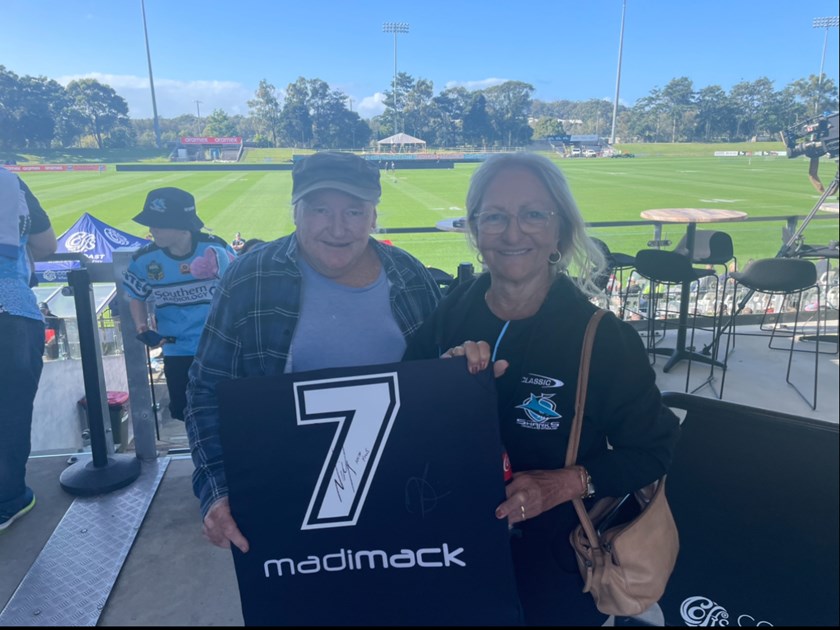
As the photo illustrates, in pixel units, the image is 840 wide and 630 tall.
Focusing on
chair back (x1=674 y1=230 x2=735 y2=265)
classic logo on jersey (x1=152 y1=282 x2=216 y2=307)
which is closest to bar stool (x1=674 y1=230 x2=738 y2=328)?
chair back (x1=674 y1=230 x2=735 y2=265)

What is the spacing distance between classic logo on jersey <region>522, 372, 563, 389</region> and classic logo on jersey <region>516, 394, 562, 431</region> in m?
0.02

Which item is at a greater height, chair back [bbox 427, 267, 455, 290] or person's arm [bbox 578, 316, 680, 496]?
person's arm [bbox 578, 316, 680, 496]

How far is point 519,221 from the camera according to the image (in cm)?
151

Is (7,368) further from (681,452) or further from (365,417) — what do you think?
(681,452)

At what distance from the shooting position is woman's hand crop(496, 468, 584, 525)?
1272 millimetres

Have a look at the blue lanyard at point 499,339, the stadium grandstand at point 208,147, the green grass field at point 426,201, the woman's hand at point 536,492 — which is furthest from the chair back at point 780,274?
the green grass field at point 426,201

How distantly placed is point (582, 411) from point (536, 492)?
217mm

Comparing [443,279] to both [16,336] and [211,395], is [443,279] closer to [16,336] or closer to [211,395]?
[16,336]

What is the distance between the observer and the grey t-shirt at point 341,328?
1.65 metres

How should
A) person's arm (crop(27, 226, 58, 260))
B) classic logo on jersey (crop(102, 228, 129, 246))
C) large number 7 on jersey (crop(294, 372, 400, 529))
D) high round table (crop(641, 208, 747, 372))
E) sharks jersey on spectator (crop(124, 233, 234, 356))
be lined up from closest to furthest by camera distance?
1. large number 7 on jersey (crop(294, 372, 400, 529))
2. person's arm (crop(27, 226, 58, 260))
3. sharks jersey on spectator (crop(124, 233, 234, 356))
4. high round table (crop(641, 208, 747, 372))
5. classic logo on jersey (crop(102, 228, 129, 246))

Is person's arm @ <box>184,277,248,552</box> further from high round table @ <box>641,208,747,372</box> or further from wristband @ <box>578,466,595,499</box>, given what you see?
high round table @ <box>641,208,747,372</box>

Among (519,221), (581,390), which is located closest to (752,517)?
(581,390)

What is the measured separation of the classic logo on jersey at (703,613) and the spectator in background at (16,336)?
9.87 ft

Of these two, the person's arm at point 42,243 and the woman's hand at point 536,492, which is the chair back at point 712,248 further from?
the person's arm at point 42,243
